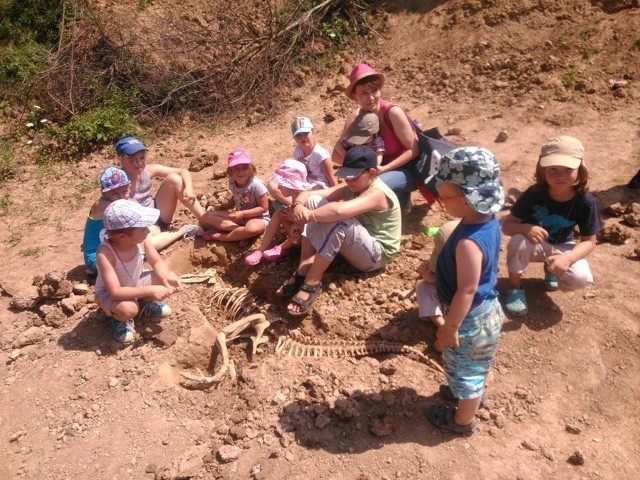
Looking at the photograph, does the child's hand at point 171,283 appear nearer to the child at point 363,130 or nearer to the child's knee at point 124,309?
the child's knee at point 124,309

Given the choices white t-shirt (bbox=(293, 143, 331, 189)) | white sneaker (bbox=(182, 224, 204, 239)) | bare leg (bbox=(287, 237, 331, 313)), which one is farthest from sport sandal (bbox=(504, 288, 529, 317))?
white sneaker (bbox=(182, 224, 204, 239))

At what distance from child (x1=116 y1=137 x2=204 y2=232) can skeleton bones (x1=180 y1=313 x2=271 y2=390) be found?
4.88 feet

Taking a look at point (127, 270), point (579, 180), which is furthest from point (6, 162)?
point (579, 180)

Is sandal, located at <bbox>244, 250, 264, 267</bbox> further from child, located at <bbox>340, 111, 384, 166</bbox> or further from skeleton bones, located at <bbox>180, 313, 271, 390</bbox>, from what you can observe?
child, located at <bbox>340, 111, 384, 166</bbox>

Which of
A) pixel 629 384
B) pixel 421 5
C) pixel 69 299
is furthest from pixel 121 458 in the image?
pixel 421 5

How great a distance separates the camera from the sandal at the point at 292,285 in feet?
13.1

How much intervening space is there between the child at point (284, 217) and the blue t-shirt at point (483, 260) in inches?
72.0

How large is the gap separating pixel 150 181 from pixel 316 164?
1.60 meters

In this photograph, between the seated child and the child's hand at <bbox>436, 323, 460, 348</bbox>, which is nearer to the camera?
the child's hand at <bbox>436, 323, 460, 348</bbox>

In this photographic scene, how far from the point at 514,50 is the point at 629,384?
5.18 meters

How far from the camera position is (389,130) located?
180 inches

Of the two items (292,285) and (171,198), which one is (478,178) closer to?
(292,285)

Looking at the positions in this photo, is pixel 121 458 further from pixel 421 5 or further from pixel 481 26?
pixel 421 5

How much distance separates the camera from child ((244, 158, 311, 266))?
4.22 meters
